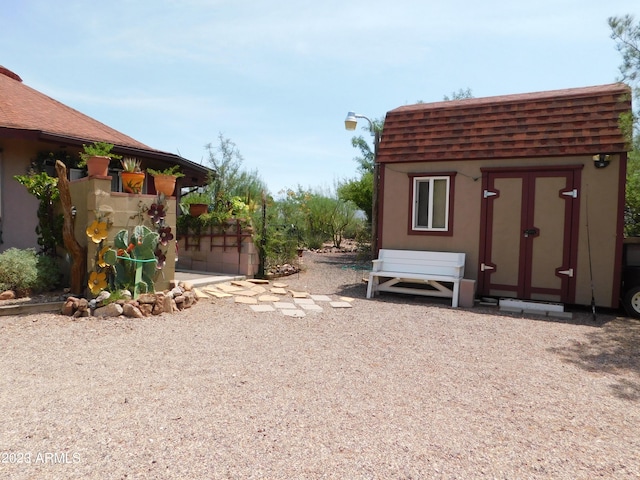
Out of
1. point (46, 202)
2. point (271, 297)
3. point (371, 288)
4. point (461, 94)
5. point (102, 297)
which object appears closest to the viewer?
point (102, 297)

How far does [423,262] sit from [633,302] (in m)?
3.29

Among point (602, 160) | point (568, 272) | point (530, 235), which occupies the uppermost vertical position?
point (602, 160)

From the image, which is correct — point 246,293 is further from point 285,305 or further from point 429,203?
point 429,203

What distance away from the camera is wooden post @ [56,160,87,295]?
224 inches

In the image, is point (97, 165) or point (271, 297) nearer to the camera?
point (97, 165)

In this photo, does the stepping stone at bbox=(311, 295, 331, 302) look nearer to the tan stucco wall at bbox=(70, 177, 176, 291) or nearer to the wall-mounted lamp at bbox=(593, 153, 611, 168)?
the tan stucco wall at bbox=(70, 177, 176, 291)

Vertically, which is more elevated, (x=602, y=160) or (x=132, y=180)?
(x=602, y=160)

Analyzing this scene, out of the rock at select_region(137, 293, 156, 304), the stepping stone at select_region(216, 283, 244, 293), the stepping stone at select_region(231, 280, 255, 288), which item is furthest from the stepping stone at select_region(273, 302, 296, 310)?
the rock at select_region(137, 293, 156, 304)

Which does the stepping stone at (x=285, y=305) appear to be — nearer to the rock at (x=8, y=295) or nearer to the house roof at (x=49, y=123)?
the rock at (x=8, y=295)

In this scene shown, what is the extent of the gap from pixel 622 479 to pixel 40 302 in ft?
21.0

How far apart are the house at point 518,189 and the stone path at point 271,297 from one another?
6.92ft

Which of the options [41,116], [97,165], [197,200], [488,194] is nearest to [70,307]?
[97,165]

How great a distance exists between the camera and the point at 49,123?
27.7 ft

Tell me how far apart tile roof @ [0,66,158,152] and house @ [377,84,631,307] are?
243 inches
